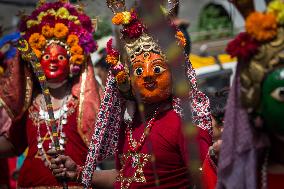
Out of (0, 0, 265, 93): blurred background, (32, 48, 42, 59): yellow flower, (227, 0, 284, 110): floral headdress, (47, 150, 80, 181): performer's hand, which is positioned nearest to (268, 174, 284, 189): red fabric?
(227, 0, 284, 110): floral headdress

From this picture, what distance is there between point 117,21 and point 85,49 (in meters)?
1.62

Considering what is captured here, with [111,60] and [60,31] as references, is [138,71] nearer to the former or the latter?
[111,60]

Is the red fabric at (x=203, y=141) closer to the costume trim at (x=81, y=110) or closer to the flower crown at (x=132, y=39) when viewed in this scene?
the flower crown at (x=132, y=39)

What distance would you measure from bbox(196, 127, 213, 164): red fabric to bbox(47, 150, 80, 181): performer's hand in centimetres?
114

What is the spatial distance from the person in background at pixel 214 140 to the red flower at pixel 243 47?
89cm

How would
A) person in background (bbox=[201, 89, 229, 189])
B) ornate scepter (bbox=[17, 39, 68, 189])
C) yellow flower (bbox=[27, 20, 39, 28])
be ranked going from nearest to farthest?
person in background (bbox=[201, 89, 229, 189]), ornate scepter (bbox=[17, 39, 68, 189]), yellow flower (bbox=[27, 20, 39, 28])

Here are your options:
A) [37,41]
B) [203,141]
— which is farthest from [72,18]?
[203,141]

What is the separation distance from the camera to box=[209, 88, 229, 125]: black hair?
5.65 metres

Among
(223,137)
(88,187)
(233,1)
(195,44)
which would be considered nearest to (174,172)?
(88,187)

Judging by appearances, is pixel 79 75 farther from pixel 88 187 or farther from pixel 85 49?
pixel 88 187

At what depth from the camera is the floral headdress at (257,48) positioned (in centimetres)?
360

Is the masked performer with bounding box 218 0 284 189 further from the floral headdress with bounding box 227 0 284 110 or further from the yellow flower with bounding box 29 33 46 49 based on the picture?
the yellow flower with bounding box 29 33 46 49

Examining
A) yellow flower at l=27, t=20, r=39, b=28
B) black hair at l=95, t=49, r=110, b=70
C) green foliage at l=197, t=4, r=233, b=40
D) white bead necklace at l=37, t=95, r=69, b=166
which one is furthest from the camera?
green foliage at l=197, t=4, r=233, b=40

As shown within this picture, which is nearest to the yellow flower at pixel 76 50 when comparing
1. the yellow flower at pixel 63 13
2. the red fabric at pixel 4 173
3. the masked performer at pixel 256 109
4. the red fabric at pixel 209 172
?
the yellow flower at pixel 63 13
